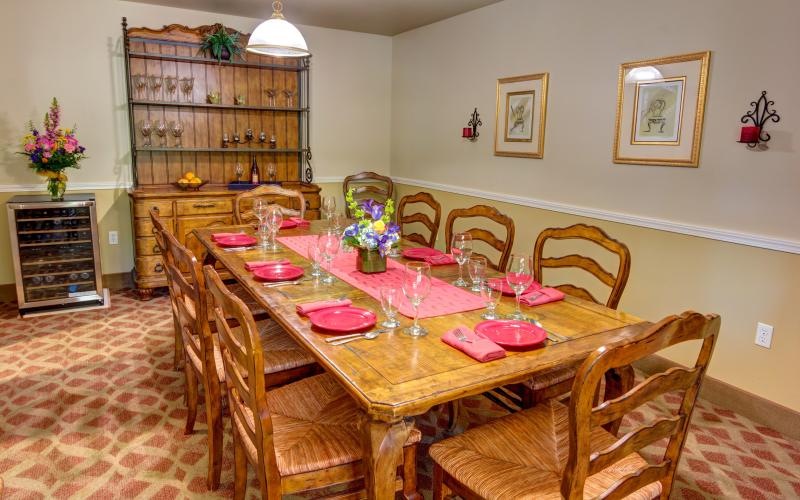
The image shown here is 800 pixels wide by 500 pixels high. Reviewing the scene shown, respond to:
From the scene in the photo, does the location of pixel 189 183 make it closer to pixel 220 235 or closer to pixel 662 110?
pixel 220 235

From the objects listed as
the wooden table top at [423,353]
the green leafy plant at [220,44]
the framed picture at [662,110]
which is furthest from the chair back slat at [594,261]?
the green leafy plant at [220,44]

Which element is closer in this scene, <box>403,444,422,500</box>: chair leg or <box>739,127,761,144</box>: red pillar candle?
<box>403,444,422,500</box>: chair leg

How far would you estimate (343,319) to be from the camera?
1810mm

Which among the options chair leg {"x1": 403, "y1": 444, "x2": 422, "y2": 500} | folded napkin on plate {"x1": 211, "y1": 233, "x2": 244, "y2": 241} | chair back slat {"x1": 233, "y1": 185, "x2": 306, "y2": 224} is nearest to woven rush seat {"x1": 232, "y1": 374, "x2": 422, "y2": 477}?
chair leg {"x1": 403, "y1": 444, "x2": 422, "y2": 500}

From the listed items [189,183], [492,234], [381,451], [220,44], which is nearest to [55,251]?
[189,183]

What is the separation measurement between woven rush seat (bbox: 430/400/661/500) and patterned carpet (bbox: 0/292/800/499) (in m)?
0.64

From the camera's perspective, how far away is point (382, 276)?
2.39 m

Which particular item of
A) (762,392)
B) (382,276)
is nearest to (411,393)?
(382,276)

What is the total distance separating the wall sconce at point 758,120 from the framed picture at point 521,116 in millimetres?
1405

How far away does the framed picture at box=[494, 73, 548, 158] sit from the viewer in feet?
12.8

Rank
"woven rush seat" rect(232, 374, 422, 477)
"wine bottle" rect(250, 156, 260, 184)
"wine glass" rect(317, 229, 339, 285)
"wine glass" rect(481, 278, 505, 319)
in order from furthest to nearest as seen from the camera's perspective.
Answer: "wine bottle" rect(250, 156, 260, 184)
"wine glass" rect(317, 229, 339, 285)
"wine glass" rect(481, 278, 505, 319)
"woven rush seat" rect(232, 374, 422, 477)

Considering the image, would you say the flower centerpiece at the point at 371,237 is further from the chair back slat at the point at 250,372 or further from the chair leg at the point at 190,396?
the chair leg at the point at 190,396

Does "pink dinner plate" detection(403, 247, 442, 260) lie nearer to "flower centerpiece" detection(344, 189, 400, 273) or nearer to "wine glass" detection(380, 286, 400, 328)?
"flower centerpiece" detection(344, 189, 400, 273)

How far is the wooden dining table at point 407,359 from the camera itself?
4.51 ft
